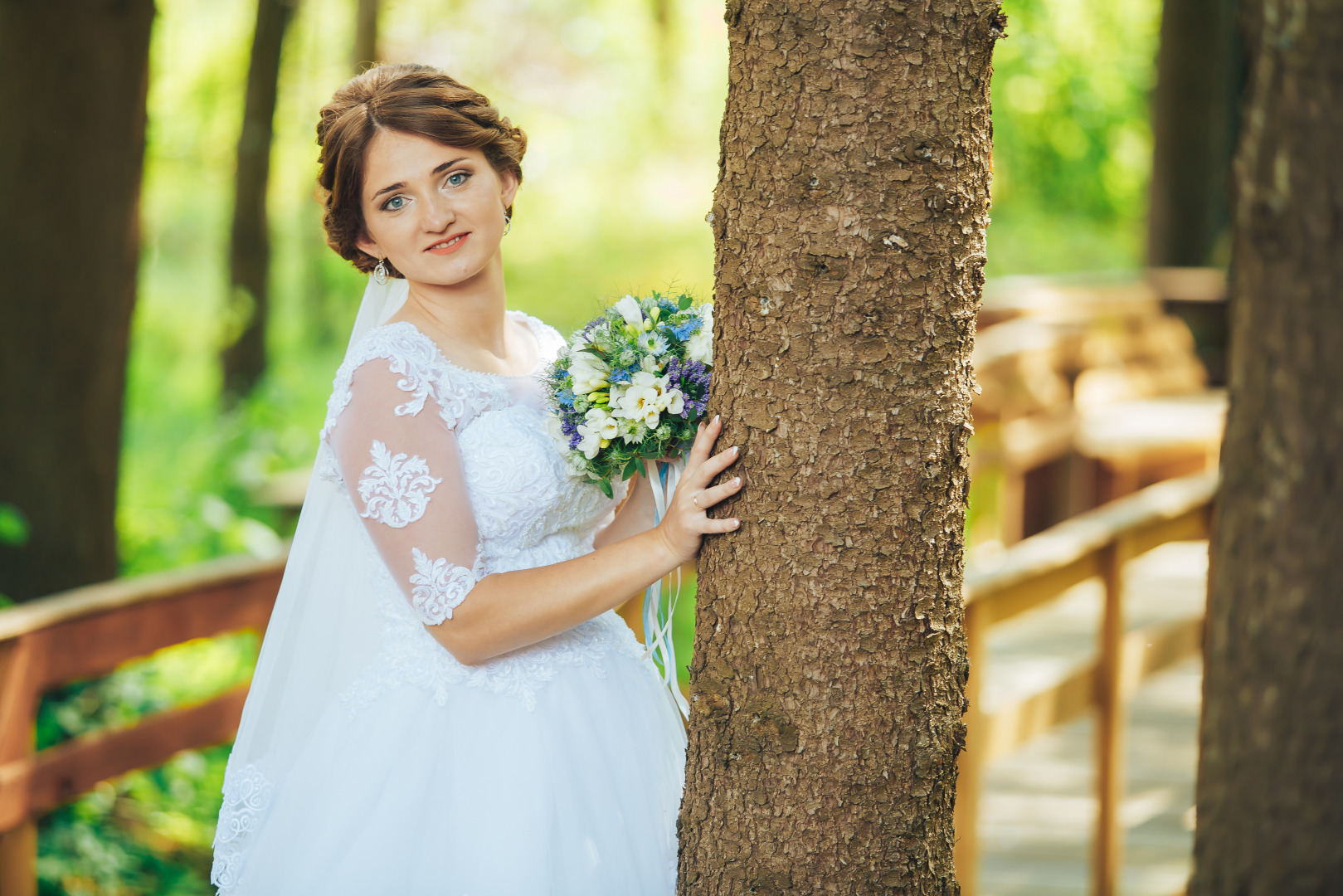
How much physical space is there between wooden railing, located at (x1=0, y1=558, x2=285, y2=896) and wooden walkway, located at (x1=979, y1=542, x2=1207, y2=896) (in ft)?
8.49

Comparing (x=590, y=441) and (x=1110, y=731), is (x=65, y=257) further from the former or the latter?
(x=1110, y=731)

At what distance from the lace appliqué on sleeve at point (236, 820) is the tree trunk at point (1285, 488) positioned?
1810 mm

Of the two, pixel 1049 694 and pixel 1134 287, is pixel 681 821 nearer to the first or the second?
pixel 1049 694

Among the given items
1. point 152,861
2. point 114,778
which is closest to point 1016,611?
point 114,778

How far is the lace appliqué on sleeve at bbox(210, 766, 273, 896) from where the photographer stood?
8.29ft

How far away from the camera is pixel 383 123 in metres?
2.46

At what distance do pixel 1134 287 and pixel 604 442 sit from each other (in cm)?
1028

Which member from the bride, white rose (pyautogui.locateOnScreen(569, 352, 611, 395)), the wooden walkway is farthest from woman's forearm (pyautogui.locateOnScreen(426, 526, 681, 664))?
the wooden walkway

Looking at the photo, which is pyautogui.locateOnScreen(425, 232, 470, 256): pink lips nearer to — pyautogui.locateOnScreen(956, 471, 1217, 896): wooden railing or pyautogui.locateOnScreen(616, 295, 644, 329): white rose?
pyautogui.locateOnScreen(616, 295, 644, 329): white rose

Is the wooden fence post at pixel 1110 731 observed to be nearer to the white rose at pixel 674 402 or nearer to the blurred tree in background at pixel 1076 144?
the white rose at pixel 674 402

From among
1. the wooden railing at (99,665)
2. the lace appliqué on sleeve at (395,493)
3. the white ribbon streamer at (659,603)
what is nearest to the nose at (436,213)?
the lace appliqué on sleeve at (395,493)

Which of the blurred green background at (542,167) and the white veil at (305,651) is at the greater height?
the blurred green background at (542,167)

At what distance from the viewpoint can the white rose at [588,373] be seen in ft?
7.34

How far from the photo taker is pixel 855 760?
1.98m
